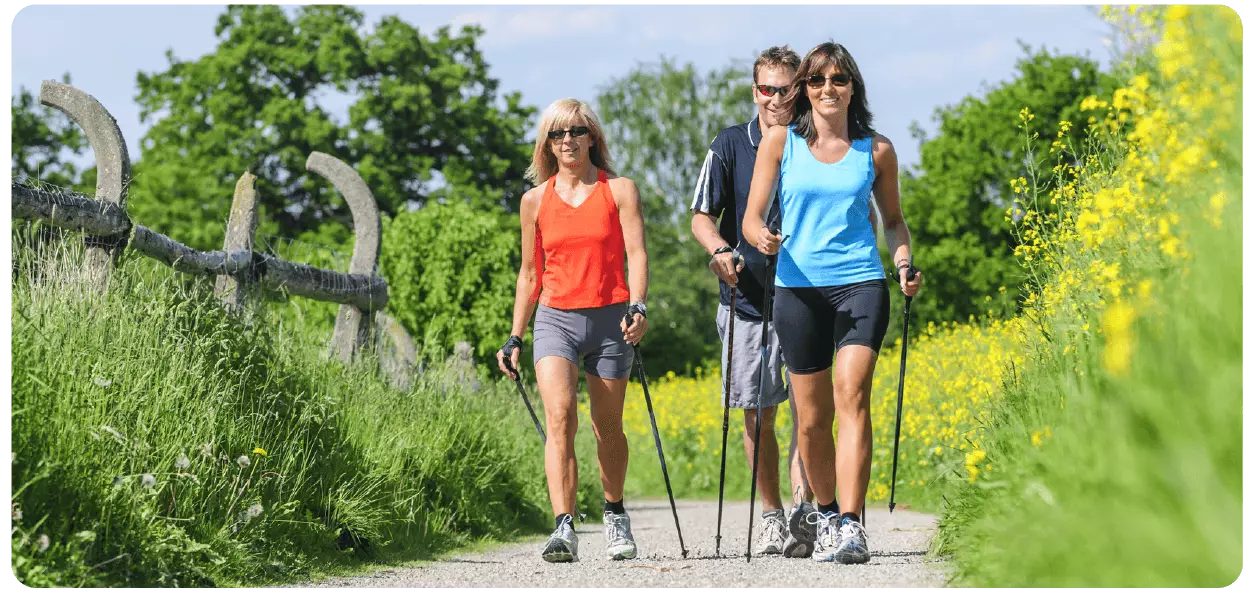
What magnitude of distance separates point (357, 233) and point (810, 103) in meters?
5.32

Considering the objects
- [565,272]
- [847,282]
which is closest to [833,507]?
[847,282]

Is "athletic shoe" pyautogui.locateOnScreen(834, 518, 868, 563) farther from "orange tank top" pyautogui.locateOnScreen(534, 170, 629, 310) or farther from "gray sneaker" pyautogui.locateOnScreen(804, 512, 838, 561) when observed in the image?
"orange tank top" pyautogui.locateOnScreen(534, 170, 629, 310)

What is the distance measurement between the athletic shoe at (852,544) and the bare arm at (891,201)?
0.99 m

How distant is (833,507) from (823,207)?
1297 millimetres

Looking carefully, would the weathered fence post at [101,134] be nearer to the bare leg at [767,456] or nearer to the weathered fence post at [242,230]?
the weathered fence post at [242,230]

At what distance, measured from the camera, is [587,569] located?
5840 millimetres

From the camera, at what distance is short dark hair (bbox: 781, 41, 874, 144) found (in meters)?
5.66

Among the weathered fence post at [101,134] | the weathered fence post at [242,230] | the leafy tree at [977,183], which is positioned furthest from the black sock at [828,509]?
the leafy tree at [977,183]

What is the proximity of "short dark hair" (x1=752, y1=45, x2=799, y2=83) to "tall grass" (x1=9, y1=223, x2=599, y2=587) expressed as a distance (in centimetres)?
263

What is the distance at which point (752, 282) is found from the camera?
660 centimetres

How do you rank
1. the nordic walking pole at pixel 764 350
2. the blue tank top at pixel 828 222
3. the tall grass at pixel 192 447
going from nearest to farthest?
the tall grass at pixel 192 447, the blue tank top at pixel 828 222, the nordic walking pole at pixel 764 350

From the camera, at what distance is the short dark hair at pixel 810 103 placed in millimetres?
5656

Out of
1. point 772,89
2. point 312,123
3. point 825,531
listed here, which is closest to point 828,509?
point 825,531

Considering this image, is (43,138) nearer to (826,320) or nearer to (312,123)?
(312,123)
